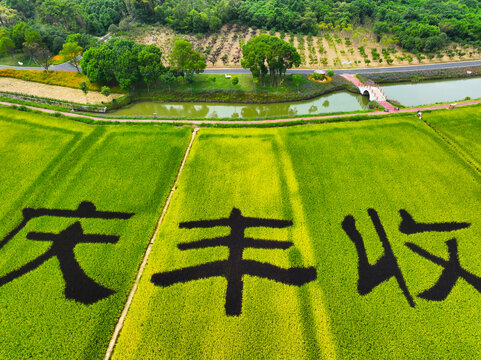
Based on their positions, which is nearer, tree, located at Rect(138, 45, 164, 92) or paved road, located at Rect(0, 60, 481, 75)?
tree, located at Rect(138, 45, 164, 92)

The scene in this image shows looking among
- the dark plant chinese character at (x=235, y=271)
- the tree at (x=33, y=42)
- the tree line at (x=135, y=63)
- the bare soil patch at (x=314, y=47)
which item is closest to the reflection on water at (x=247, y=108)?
the tree line at (x=135, y=63)

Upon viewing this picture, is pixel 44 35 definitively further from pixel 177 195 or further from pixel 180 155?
pixel 177 195

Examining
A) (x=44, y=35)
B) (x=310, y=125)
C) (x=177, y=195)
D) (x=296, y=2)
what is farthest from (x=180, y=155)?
(x=296, y=2)

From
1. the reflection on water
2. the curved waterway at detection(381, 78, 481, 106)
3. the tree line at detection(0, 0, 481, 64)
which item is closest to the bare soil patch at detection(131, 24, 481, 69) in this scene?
the tree line at detection(0, 0, 481, 64)

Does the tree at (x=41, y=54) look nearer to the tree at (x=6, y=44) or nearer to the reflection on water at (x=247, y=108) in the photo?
the tree at (x=6, y=44)

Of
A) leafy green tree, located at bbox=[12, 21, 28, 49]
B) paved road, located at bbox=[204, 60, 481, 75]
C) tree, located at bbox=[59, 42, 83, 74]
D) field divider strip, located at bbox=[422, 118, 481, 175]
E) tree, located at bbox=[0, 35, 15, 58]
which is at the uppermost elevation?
leafy green tree, located at bbox=[12, 21, 28, 49]

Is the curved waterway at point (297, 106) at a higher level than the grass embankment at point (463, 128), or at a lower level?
higher

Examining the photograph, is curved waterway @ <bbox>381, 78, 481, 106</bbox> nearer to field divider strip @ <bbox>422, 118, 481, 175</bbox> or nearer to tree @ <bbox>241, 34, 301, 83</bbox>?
field divider strip @ <bbox>422, 118, 481, 175</bbox>

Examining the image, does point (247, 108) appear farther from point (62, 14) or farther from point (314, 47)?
point (62, 14)
